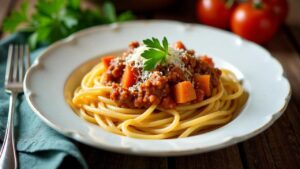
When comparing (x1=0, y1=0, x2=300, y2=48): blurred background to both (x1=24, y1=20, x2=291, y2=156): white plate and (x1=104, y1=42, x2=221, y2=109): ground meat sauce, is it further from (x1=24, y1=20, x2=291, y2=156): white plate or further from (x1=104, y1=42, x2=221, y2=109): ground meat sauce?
(x1=104, y1=42, x2=221, y2=109): ground meat sauce

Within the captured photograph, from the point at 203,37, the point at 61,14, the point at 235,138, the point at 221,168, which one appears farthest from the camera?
the point at 61,14

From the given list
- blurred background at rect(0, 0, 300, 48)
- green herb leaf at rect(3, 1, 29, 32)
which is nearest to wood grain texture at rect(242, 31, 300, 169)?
blurred background at rect(0, 0, 300, 48)

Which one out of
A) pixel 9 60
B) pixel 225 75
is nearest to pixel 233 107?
pixel 225 75

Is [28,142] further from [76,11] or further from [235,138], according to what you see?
[76,11]

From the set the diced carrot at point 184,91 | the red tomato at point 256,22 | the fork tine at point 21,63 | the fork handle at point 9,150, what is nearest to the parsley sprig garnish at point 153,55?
the diced carrot at point 184,91

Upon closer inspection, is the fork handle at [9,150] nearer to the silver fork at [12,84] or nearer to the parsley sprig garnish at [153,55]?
the silver fork at [12,84]

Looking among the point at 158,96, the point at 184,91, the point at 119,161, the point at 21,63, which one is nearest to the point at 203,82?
the point at 184,91

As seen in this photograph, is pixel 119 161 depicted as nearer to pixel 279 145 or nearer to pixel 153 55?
pixel 153 55
